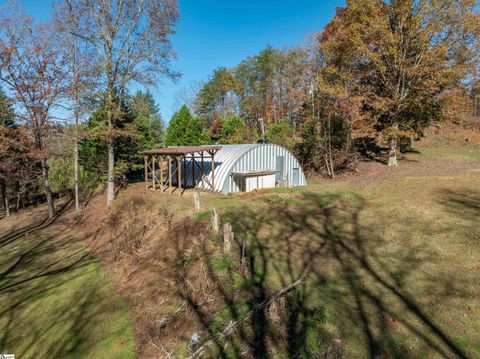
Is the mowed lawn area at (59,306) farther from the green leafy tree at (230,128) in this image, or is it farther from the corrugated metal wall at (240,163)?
the green leafy tree at (230,128)

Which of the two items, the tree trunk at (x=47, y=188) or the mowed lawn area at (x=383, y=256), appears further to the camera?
the tree trunk at (x=47, y=188)

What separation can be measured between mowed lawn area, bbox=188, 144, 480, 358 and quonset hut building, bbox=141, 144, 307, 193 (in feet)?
7.65

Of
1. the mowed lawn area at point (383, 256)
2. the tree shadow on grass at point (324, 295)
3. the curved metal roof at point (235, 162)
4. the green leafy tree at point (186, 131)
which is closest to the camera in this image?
the tree shadow on grass at point (324, 295)

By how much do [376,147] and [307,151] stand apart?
33.4 feet

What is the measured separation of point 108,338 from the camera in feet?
25.8

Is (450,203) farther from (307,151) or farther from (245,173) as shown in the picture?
(307,151)

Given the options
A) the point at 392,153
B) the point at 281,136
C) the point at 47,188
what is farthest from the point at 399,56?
the point at 47,188

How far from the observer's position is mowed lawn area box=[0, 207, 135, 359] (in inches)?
308

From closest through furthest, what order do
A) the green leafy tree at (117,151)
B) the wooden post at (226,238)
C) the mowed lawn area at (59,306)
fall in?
the mowed lawn area at (59,306)
the wooden post at (226,238)
the green leafy tree at (117,151)

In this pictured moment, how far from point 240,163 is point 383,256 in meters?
13.4

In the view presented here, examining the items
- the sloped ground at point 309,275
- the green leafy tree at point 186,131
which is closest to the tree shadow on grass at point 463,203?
the sloped ground at point 309,275

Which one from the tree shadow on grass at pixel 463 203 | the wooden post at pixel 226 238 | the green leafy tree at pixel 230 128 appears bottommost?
the wooden post at pixel 226 238

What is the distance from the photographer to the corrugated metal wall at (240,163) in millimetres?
21016

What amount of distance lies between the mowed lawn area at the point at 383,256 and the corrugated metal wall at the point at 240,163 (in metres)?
2.26
